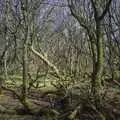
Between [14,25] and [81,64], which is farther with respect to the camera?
[81,64]

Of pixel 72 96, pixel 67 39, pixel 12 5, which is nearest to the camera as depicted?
pixel 72 96

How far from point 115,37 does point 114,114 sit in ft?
59.3

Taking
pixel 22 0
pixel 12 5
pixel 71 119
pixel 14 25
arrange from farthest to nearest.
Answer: pixel 14 25
pixel 12 5
pixel 22 0
pixel 71 119

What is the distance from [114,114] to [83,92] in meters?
3.10

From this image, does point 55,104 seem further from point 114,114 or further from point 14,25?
point 14,25

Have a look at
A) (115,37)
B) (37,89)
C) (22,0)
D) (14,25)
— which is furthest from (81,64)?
(22,0)

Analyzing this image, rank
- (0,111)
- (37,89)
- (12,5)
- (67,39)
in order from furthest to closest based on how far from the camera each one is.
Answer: (67,39) < (12,5) < (37,89) < (0,111)

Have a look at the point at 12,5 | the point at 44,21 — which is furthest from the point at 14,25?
the point at 44,21

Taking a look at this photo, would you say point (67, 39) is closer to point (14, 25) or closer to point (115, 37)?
point (115, 37)

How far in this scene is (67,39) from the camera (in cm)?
3903

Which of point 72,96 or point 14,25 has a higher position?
point 14,25

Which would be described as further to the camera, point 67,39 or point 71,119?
point 67,39

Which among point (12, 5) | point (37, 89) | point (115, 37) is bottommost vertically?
point (37, 89)

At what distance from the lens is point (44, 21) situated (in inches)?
1555
